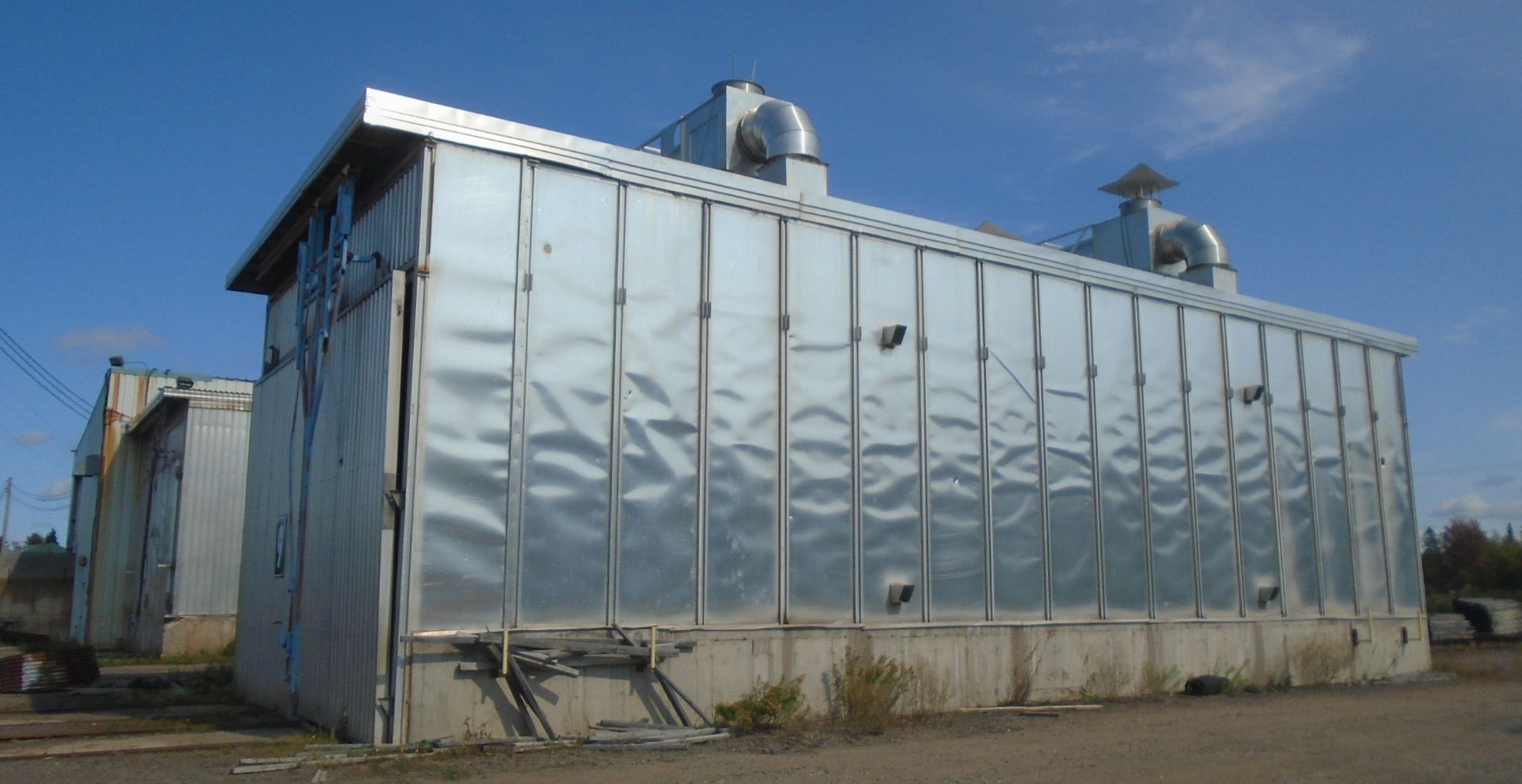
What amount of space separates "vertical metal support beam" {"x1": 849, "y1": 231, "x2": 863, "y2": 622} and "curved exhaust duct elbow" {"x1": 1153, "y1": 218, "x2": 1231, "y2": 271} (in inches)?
327

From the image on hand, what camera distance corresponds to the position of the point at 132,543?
26.6 meters

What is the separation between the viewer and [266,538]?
1434 cm

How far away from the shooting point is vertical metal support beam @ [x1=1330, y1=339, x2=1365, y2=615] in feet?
63.2

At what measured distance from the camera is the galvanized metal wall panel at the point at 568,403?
10.8 meters

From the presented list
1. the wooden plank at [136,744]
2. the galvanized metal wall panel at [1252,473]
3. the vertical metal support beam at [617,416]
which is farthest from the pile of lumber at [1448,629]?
the wooden plank at [136,744]

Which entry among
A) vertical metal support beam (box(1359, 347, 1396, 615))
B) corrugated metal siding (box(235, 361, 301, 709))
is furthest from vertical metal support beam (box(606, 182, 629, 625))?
vertical metal support beam (box(1359, 347, 1396, 615))

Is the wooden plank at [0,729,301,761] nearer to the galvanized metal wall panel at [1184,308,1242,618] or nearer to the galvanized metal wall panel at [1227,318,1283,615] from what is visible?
the galvanized metal wall panel at [1184,308,1242,618]

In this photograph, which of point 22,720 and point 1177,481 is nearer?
point 22,720

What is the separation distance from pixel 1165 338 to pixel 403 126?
469 inches

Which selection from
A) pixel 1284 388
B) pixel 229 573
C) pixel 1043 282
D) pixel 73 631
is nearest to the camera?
pixel 1043 282

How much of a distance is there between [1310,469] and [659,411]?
41.6 ft

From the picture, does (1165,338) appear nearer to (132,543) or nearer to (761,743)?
(761,743)

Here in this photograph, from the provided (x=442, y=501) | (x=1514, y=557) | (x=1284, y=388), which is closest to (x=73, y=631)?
(x=442, y=501)

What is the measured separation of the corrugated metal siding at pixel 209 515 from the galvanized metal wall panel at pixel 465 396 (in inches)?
531
